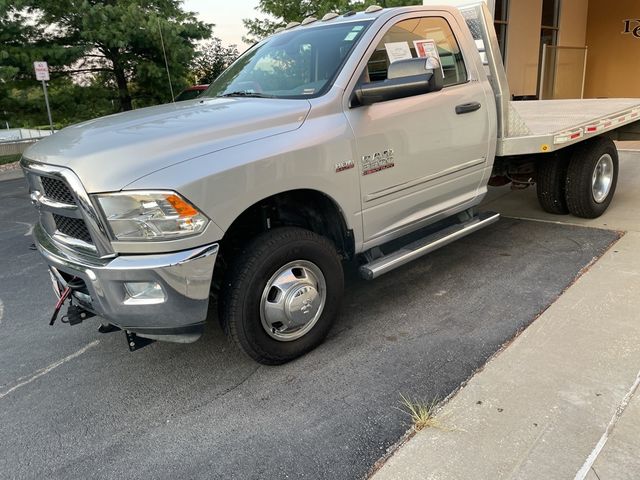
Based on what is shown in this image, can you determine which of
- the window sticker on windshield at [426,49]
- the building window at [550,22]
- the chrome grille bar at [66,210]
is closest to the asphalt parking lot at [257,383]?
the chrome grille bar at [66,210]

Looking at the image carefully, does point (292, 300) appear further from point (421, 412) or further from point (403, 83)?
point (403, 83)

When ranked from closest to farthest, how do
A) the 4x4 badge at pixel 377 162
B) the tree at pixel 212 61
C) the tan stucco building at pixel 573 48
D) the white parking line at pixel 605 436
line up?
the white parking line at pixel 605 436, the 4x4 badge at pixel 377 162, the tan stucco building at pixel 573 48, the tree at pixel 212 61

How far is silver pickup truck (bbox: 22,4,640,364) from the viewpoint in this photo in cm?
265

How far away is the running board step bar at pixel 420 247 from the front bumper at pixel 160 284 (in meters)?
1.24

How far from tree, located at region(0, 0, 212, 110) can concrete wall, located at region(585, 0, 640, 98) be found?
41.9 ft

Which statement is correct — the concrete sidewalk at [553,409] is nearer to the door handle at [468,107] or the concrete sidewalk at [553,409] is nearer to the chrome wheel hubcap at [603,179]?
the door handle at [468,107]

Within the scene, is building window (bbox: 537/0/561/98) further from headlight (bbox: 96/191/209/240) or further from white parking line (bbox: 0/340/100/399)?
headlight (bbox: 96/191/209/240)

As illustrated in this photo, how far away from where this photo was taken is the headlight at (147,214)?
101 inches

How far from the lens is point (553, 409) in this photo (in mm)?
2678

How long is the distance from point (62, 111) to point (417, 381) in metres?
18.8

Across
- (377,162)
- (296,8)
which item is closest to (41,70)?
(296,8)

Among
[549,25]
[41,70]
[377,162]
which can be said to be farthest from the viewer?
[549,25]

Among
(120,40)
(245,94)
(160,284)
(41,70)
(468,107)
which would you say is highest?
(120,40)

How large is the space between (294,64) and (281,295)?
1.75 m
